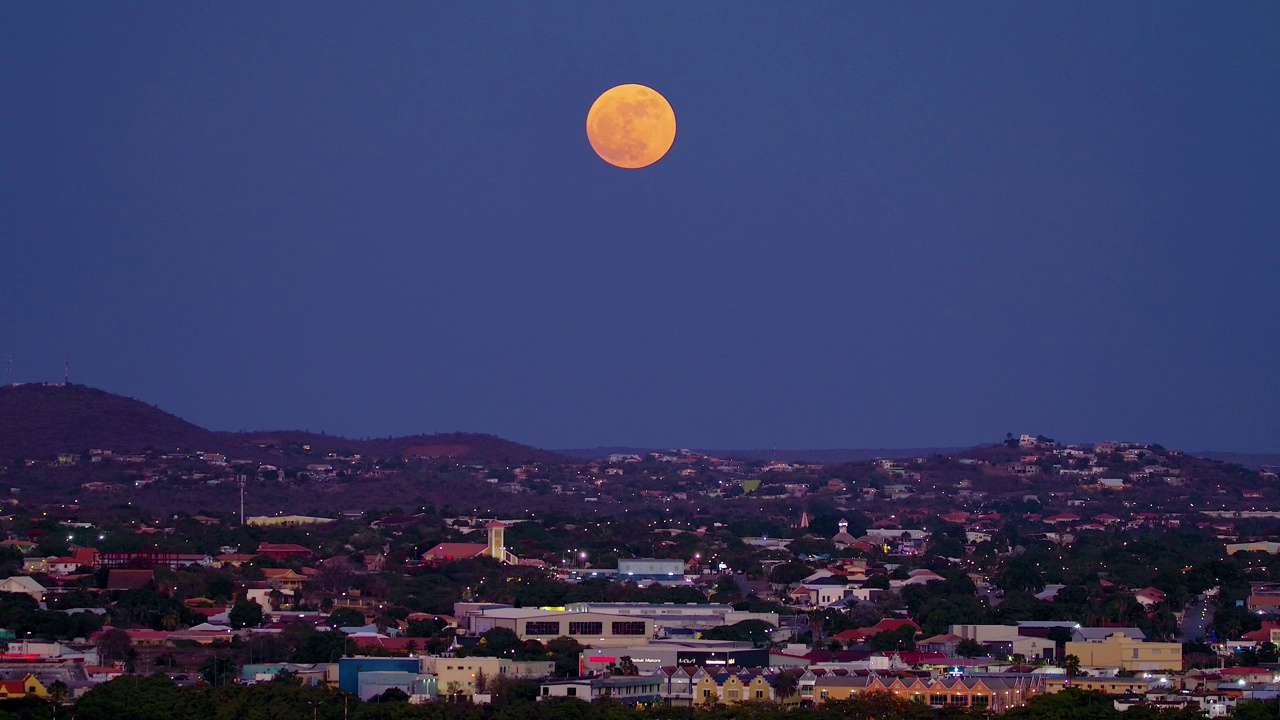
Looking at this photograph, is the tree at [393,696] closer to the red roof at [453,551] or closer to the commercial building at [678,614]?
the commercial building at [678,614]

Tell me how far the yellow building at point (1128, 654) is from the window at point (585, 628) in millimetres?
12515

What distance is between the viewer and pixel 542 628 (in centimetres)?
6306

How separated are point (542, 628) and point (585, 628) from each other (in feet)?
3.83

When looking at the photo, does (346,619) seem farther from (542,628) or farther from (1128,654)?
(1128,654)

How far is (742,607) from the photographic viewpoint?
2889 inches

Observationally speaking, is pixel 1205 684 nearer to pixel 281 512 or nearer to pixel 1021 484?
pixel 281 512

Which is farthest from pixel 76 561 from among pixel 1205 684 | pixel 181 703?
pixel 1205 684

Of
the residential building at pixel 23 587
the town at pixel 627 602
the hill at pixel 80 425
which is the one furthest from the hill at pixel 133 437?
the residential building at pixel 23 587

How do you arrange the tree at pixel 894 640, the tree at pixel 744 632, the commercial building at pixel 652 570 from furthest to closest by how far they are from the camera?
the commercial building at pixel 652 570, the tree at pixel 894 640, the tree at pixel 744 632

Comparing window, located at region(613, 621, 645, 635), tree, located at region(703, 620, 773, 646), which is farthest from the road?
window, located at region(613, 621, 645, 635)

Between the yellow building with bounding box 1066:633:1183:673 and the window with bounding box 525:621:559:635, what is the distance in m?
13.6

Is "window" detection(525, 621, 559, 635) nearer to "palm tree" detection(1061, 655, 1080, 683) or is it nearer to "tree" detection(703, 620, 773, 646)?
"tree" detection(703, 620, 773, 646)

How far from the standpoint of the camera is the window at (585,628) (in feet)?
207

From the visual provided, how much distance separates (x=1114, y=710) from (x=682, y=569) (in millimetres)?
40561
